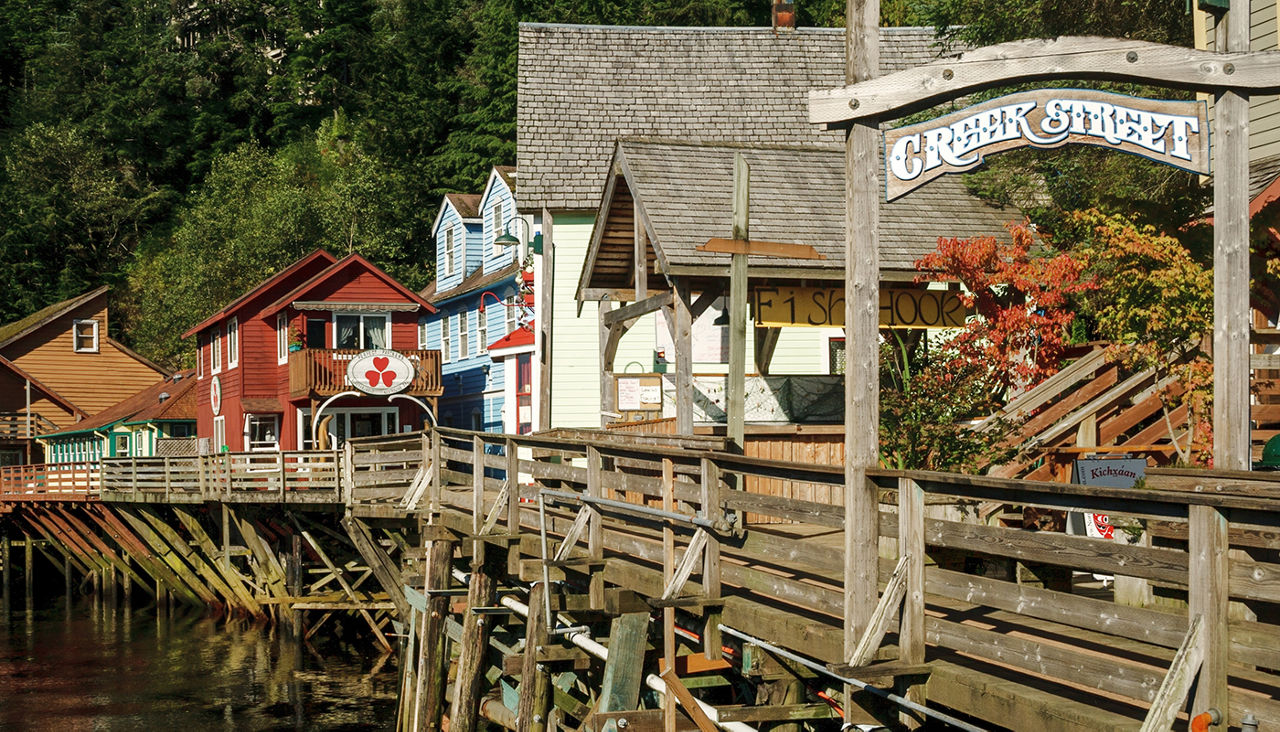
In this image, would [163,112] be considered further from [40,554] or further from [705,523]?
[705,523]

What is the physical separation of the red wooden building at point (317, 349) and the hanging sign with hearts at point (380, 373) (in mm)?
2508

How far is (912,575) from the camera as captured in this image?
7215mm

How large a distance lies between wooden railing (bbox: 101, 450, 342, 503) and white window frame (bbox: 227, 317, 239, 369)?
5.18 m

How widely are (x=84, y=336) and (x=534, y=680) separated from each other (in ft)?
171

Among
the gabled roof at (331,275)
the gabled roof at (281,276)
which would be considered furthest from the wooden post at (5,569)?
the gabled roof at (331,275)

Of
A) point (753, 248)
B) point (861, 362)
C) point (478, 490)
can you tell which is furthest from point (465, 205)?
point (861, 362)

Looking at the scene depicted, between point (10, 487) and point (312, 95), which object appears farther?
point (312, 95)

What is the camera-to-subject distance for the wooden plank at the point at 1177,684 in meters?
5.59

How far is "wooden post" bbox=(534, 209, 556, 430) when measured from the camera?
83.3 feet

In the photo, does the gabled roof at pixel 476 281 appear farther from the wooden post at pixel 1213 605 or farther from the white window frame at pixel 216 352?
the wooden post at pixel 1213 605

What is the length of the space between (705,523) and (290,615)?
22.5m

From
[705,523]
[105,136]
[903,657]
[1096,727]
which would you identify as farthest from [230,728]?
[105,136]

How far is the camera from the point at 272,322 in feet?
136

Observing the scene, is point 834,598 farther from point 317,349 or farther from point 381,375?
point 317,349
